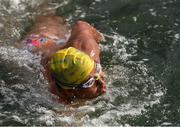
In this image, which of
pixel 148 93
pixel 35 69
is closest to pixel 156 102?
pixel 148 93

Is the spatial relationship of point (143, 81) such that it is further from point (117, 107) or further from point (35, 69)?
point (35, 69)

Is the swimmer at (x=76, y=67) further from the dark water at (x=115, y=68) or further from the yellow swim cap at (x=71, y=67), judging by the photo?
the dark water at (x=115, y=68)

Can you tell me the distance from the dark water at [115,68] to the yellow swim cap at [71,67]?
1.63 ft

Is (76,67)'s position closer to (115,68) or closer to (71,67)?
(71,67)

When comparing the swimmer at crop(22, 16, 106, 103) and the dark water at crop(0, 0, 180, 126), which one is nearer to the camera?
the swimmer at crop(22, 16, 106, 103)

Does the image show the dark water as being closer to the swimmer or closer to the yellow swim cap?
the swimmer

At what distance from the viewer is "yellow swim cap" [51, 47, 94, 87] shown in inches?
248

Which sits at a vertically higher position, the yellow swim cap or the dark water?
the yellow swim cap

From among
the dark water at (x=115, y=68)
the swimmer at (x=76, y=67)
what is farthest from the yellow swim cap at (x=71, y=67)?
the dark water at (x=115, y=68)

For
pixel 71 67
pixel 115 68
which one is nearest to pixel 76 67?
pixel 71 67

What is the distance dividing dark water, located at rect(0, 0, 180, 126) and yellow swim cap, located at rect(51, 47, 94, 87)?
50cm

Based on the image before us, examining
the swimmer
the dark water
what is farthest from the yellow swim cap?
the dark water

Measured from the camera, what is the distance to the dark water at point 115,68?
6.82 metres

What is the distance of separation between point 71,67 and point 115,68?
4.46 feet
